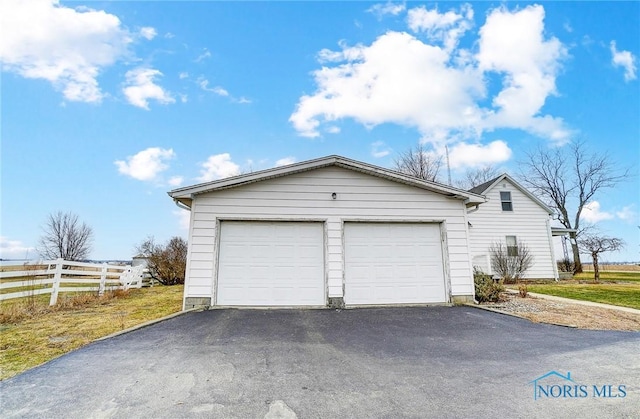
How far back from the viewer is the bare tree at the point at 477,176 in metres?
28.9

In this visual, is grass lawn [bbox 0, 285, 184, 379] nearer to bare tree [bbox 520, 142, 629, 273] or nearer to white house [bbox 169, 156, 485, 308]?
white house [bbox 169, 156, 485, 308]

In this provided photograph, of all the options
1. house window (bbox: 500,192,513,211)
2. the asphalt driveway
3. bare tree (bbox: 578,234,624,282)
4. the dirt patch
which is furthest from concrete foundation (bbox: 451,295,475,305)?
bare tree (bbox: 578,234,624,282)

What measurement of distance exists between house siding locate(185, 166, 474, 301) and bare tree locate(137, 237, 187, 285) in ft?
33.9

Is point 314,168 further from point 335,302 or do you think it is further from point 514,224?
point 514,224

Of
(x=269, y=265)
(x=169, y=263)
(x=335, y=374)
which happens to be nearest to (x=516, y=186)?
(x=269, y=265)

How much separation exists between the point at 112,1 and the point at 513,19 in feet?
43.7

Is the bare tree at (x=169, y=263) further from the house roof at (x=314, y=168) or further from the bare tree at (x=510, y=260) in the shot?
the bare tree at (x=510, y=260)

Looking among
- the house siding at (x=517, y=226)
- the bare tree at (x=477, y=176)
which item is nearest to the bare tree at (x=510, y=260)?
the house siding at (x=517, y=226)

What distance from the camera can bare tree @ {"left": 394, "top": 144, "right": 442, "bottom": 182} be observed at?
84.2ft

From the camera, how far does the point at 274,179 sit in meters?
8.43

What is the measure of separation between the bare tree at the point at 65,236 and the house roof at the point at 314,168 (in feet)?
88.2

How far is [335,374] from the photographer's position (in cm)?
349

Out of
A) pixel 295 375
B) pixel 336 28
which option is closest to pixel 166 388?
pixel 295 375

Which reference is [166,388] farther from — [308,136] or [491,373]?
[308,136]
